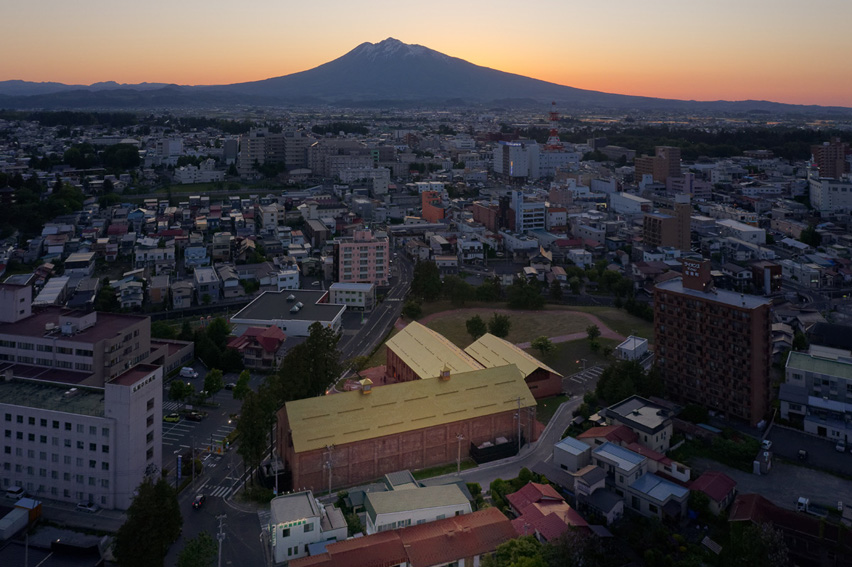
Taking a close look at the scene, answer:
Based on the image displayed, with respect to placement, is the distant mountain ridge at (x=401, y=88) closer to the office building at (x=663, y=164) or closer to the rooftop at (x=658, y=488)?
the office building at (x=663, y=164)

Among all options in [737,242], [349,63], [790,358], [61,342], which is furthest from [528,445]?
[349,63]

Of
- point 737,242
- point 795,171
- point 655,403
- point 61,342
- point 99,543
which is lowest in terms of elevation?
point 99,543

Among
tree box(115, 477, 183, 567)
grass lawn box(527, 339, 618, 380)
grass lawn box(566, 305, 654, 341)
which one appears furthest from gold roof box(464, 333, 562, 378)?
tree box(115, 477, 183, 567)

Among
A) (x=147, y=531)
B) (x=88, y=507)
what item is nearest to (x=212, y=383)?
(x=88, y=507)

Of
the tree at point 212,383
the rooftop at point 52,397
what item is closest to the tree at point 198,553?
the rooftop at point 52,397

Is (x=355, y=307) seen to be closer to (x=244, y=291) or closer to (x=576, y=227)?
(x=244, y=291)

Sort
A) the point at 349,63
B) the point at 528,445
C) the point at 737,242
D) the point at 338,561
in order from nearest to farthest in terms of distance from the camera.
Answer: the point at 338,561
the point at 528,445
the point at 737,242
the point at 349,63
